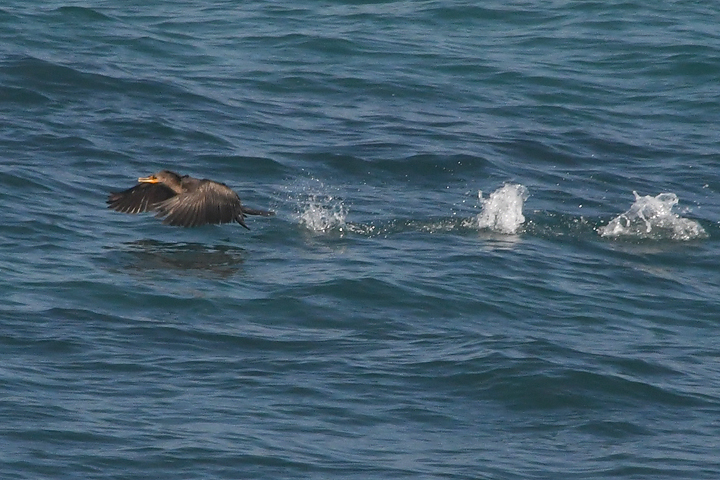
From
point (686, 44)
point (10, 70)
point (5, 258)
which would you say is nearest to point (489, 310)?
point (5, 258)

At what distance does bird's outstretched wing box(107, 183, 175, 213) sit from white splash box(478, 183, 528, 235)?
2762 millimetres

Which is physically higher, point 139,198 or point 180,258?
point 139,198

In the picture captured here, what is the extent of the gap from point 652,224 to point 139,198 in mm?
4480

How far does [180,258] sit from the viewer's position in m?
11.6

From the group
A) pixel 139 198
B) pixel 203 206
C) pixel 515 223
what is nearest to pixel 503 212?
pixel 515 223

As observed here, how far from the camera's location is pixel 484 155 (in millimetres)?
14961

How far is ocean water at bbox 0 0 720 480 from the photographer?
27.0 ft

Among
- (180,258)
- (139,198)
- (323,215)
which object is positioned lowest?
(180,258)

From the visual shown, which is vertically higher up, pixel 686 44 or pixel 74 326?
pixel 686 44

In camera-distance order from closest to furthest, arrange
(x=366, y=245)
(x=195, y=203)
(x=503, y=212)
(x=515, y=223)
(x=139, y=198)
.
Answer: (x=195, y=203), (x=366, y=245), (x=139, y=198), (x=515, y=223), (x=503, y=212)

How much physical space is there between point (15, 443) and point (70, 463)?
0.39 metres

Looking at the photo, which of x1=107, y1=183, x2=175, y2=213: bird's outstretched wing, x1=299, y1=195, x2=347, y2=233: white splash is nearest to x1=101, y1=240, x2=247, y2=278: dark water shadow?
x1=107, y1=183, x2=175, y2=213: bird's outstretched wing

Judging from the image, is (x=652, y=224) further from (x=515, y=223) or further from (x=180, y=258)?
(x=180, y=258)

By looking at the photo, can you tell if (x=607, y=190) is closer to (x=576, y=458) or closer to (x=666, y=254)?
(x=666, y=254)
